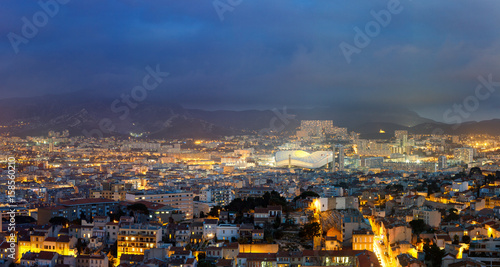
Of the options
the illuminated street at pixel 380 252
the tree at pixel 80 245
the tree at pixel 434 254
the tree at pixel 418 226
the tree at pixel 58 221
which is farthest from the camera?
the tree at pixel 58 221

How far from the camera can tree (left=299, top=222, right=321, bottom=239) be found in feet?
35.6

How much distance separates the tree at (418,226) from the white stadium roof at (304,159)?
22.1 m

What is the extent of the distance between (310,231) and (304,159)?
2403 cm

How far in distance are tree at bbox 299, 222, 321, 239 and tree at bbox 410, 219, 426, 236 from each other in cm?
202

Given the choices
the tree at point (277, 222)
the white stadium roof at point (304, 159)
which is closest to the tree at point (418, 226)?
the tree at point (277, 222)

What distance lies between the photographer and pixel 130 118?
70.0 m

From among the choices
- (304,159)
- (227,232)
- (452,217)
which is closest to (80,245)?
(227,232)

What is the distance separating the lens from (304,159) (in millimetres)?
34875

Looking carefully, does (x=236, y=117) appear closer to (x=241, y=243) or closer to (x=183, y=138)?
(x=183, y=138)

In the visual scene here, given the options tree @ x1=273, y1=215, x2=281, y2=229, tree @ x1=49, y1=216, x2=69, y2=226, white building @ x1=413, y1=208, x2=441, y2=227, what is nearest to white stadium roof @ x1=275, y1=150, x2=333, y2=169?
white building @ x1=413, y1=208, x2=441, y2=227

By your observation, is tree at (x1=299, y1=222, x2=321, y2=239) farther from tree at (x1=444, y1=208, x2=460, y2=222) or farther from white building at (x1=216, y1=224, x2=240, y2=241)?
tree at (x1=444, y1=208, x2=460, y2=222)

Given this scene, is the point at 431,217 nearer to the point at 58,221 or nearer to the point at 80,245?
the point at 80,245

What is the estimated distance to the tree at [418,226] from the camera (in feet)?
37.5

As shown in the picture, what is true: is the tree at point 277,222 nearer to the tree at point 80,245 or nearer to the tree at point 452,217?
the tree at point 80,245
